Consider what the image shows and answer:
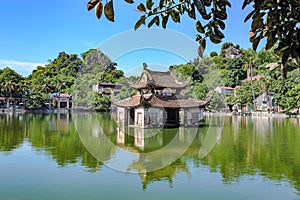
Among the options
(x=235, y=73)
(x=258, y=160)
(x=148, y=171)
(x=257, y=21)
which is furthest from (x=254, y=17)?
(x=235, y=73)

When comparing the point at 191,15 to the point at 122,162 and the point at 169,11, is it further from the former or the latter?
the point at 122,162

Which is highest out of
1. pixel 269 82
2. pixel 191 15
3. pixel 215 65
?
pixel 215 65

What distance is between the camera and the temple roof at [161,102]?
17422mm

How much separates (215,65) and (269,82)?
17726mm

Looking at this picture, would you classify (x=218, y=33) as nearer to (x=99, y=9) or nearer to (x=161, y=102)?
(x=99, y=9)

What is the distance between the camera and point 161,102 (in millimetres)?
17812

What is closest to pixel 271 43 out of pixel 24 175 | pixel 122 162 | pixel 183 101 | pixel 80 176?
pixel 80 176

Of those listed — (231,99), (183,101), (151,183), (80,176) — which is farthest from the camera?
(231,99)

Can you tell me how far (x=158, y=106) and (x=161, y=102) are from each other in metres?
0.40

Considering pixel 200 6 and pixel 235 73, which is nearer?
pixel 200 6

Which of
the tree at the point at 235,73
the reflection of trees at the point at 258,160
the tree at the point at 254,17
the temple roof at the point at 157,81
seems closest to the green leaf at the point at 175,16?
the tree at the point at 254,17

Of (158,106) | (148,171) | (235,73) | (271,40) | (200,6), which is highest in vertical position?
(235,73)

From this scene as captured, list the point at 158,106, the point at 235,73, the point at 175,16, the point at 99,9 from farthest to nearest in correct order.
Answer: the point at 235,73 → the point at 158,106 → the point at 175,16 → the point at 99,9

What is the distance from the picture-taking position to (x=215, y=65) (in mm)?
53281
